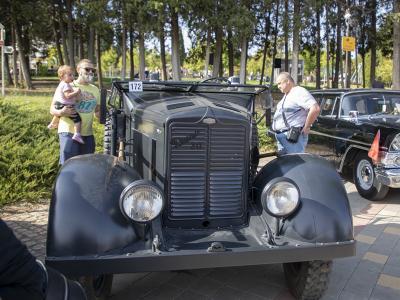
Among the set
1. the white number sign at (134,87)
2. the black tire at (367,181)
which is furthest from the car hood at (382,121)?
the white number sign at (134,87)

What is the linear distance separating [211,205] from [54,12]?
2827cm

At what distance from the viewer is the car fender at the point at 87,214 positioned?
294 cm

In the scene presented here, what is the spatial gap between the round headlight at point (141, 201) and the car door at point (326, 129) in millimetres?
5704

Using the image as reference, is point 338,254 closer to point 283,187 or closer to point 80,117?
point 283,187

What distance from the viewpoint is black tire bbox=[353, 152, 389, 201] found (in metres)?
6.94

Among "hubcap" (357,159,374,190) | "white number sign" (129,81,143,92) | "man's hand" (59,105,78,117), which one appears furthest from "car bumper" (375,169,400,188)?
"man's hand" (59,105,78,117)

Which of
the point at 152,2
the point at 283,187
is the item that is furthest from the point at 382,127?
the point at 152,2

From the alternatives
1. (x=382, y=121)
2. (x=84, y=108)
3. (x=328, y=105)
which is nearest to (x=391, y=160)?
(x=382, y=121)

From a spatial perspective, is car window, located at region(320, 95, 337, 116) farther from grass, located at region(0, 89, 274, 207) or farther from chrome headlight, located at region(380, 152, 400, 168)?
grass, located at region(0, 89, 274, 207)

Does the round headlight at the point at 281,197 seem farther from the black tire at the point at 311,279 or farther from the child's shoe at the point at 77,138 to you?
the child's shoe at the point at 77,138

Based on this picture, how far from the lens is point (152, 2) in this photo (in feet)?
62.8

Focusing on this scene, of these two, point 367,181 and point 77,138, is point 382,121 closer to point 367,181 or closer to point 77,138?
point 367,181

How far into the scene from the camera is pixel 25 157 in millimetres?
7004

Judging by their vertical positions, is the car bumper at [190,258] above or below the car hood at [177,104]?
below
